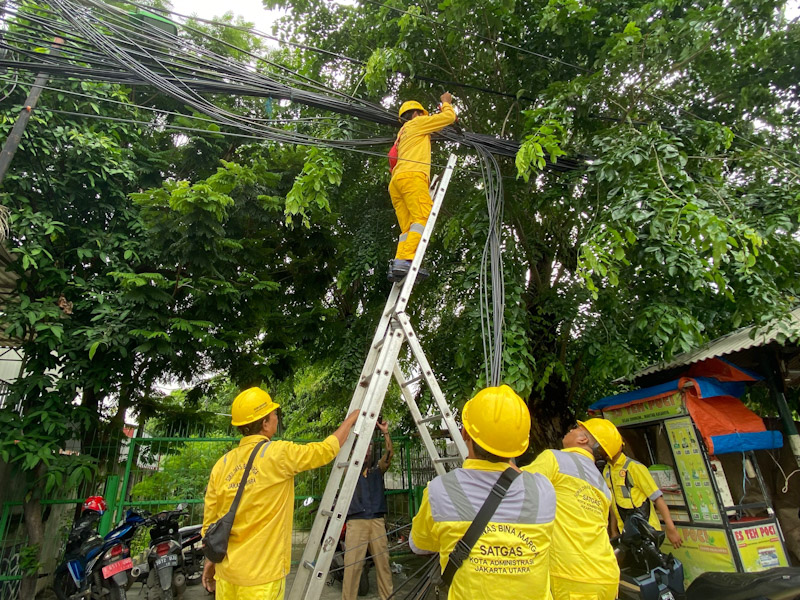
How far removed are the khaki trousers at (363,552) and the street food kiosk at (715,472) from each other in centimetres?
314

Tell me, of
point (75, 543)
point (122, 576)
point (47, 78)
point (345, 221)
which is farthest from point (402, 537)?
point (47, 78)

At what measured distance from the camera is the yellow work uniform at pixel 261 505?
2443 millimetres

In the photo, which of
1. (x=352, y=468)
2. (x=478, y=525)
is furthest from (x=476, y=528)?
(x=352, y=468)

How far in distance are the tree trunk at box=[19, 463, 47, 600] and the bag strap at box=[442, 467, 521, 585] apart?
17.5 ft

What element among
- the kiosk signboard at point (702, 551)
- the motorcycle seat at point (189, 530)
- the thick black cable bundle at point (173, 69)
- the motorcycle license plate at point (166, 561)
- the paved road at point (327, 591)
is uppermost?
the thick black cable bundle at point (173, 69)

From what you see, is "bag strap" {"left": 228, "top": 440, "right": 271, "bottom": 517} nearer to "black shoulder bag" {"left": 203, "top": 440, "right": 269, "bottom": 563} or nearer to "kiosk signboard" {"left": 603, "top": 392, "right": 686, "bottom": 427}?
"black shoulder bag" {"left": 203, "top": 440, "right": 269, "bottom": 563}

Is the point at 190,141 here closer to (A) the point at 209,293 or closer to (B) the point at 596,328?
(A) the point at 209,293

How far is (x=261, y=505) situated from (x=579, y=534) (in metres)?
1.83

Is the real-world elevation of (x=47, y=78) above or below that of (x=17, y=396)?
above

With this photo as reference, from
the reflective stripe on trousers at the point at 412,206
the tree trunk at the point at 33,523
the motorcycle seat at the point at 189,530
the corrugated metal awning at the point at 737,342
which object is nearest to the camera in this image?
the reflective stripe on trousers at the point at 412,206

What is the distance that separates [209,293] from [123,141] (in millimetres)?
2684

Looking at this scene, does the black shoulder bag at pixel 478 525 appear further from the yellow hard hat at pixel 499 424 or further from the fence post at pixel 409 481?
the fence post at pixel 409 481

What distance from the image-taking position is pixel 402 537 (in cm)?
659

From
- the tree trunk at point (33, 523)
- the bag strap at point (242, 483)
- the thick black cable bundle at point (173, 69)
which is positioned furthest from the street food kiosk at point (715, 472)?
the tree trunk at point (33, 523)
